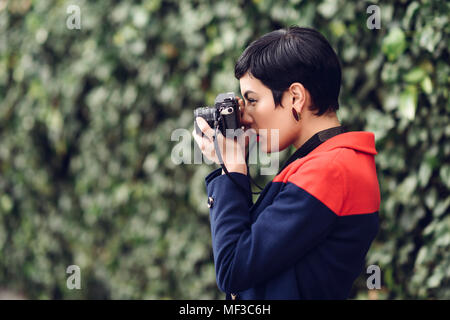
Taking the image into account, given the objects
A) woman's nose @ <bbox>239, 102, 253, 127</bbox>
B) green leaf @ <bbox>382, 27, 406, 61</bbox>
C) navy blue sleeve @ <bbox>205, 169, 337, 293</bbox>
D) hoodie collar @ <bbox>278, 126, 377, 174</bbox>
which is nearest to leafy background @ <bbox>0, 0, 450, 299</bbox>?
green leaf @ <bbox>382, 27, 406, 61</bbox>

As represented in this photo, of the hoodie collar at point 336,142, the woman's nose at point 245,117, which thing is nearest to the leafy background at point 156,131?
the hoodie collar at point 336,142

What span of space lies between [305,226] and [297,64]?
383 mm

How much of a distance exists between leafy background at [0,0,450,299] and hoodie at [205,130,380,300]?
100cm

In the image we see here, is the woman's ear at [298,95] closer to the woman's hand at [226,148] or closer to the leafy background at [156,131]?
the woman's hand at [226,148]

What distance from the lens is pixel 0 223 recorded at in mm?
3789

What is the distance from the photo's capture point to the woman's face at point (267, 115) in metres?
1.21

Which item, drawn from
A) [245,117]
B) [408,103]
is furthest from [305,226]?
[408,103]

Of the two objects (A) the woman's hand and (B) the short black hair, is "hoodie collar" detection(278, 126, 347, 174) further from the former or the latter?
(A) the woman's hand

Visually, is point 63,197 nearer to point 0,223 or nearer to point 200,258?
point 0,223

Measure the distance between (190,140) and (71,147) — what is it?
3.79 feet

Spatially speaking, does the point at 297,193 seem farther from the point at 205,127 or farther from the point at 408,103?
the point at 408,103
